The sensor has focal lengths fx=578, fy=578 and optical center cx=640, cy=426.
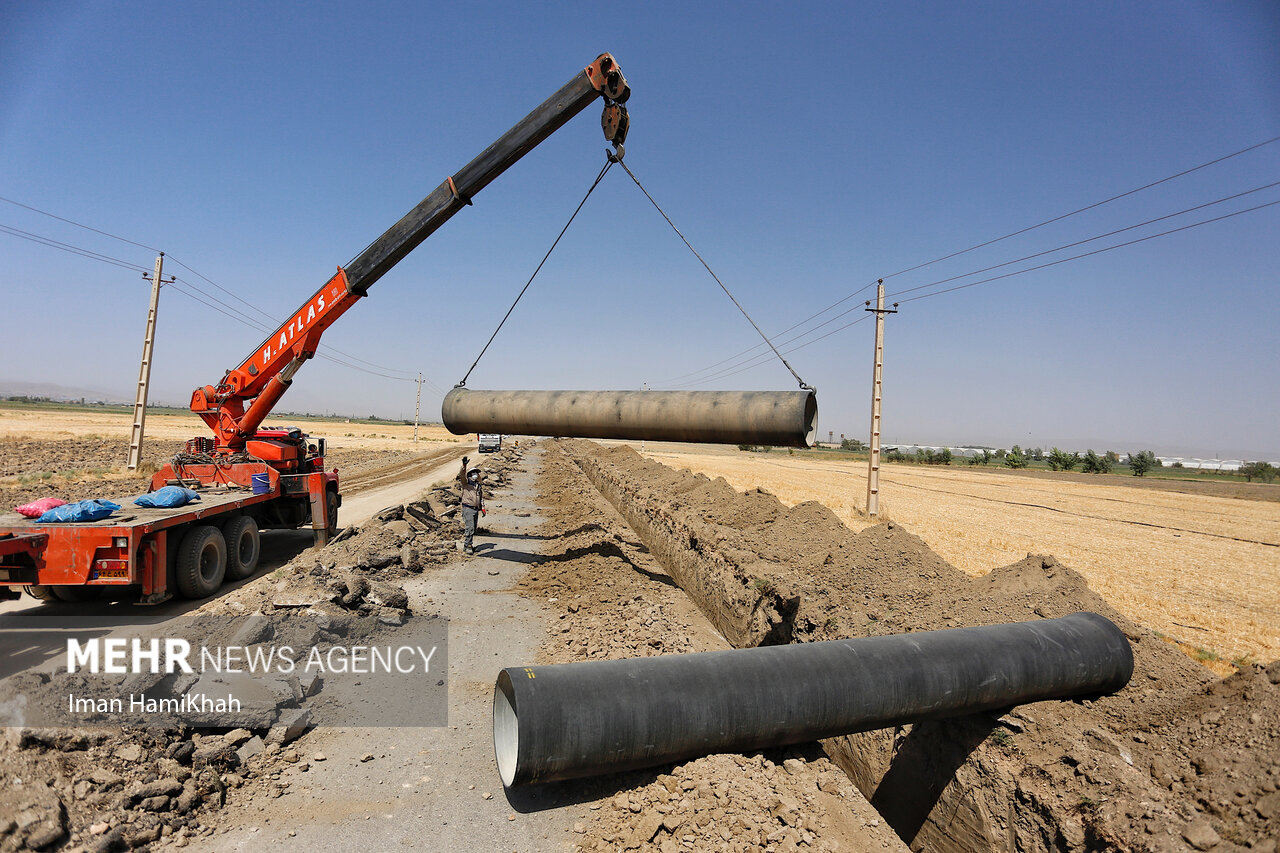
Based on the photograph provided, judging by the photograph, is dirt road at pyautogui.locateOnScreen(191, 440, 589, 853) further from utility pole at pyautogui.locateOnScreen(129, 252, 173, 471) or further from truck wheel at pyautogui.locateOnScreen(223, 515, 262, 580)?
utility pole at pyautogui.locateOnScreen(129, 252, 173, 471)

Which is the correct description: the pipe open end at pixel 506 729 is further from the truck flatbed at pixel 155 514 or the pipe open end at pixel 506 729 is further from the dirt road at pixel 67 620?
the truck flatbed at pixel 155 514

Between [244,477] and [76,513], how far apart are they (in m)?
3.41

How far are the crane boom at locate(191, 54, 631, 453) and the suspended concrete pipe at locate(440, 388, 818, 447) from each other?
104 inches

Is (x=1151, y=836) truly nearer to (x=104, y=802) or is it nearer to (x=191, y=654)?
(x=104, y=802)

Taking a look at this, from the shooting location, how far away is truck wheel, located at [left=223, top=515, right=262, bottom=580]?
8969 mm

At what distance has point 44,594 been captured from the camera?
7.61m

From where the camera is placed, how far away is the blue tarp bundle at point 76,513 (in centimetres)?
673

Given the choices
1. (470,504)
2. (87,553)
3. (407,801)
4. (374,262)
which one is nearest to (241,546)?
(87,553)

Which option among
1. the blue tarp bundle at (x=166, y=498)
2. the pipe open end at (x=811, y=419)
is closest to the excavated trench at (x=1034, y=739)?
the pipe open end at (x=811, y=419)

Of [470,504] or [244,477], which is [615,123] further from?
[244,477]

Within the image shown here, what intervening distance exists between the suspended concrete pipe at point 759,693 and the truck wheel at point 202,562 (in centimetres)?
607

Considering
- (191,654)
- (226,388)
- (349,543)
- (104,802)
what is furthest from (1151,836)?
(226,388)

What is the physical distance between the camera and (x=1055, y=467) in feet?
203

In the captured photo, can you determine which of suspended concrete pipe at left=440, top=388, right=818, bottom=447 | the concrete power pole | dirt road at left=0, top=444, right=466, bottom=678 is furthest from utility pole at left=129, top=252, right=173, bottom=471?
suspended concrete pipe at left=440, top=388, right=818, bottom=447
